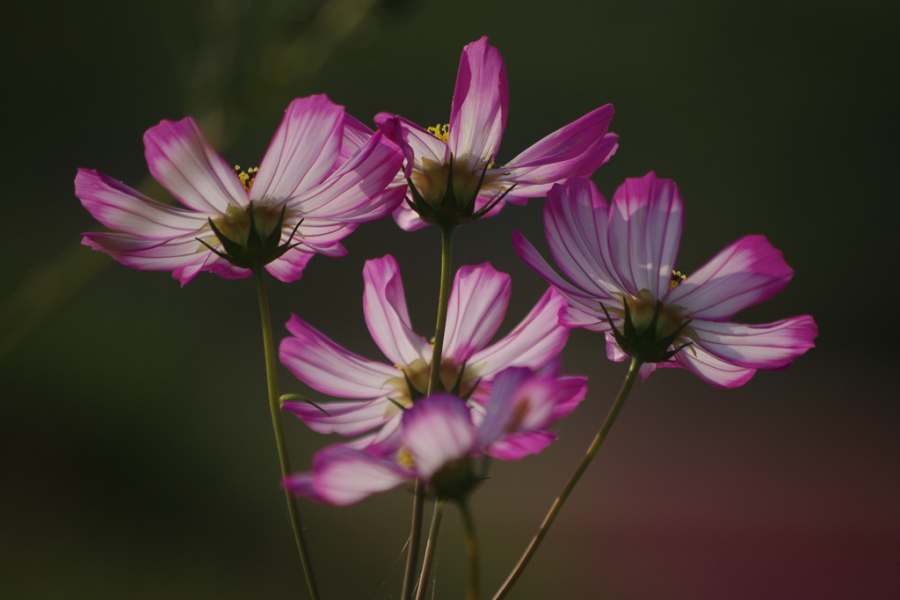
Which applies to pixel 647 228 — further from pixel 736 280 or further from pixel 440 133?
pixel 440 133

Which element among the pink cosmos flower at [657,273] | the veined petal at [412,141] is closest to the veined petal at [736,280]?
the pink cosmos flower at [657,273]

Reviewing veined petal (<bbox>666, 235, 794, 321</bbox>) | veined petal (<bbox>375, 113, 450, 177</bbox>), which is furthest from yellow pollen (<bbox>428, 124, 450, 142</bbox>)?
veined petal (<bbox>666, 235, 794, 321</bbox>)

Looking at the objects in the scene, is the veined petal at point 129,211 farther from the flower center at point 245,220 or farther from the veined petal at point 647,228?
the veined petal at point 647,228

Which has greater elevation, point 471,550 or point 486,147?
point 486,147

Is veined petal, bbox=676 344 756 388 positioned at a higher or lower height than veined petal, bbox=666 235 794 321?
lower

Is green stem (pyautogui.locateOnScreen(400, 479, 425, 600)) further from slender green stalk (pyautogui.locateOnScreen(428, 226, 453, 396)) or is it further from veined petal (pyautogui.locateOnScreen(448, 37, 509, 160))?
veined petal (pyautogui.locateOnScreen(448, 37, 509, 160))

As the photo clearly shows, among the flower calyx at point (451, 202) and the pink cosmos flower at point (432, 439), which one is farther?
the flower calyx at point (451, 202)

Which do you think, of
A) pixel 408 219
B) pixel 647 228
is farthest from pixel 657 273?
pixel 408 219
